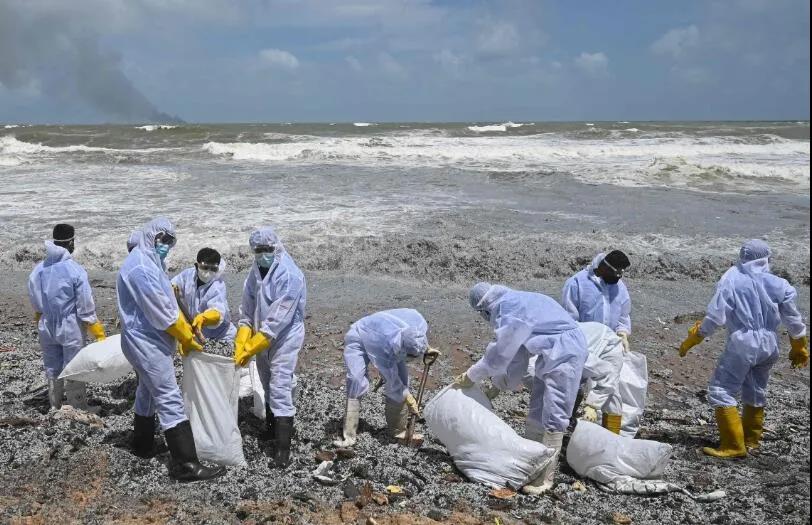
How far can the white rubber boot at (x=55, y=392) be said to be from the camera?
518 centimetres

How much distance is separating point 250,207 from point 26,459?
400 inches

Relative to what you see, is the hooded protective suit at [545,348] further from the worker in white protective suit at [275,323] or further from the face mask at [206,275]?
the face mask at [206,275]

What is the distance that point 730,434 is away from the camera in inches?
190

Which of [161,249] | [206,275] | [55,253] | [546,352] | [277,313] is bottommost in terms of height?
[546,352]

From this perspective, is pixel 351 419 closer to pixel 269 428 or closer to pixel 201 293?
pixel 269 428

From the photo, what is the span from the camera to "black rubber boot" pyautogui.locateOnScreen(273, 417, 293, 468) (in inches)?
172

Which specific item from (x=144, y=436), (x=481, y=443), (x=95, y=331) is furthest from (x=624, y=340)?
(x=95, y=331)

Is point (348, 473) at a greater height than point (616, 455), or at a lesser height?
lesser

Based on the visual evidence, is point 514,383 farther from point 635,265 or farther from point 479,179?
point 479,179

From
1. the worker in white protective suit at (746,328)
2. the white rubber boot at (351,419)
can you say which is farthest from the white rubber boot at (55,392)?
the worker in white protective suit at (746,328)

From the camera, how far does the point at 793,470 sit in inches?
181

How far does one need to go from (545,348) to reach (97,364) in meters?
3.21

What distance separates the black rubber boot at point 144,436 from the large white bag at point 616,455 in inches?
110

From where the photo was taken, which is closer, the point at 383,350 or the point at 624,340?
the point at 383,350
